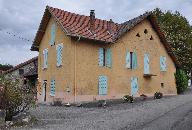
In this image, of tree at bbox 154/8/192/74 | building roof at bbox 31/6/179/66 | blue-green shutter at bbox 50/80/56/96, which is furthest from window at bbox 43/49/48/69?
tree at bbox 154/8/192/74

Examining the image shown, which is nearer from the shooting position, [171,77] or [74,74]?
[74,74]

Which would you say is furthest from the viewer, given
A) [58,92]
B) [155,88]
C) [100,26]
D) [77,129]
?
[155,88]

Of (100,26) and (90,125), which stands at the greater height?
(100,26)

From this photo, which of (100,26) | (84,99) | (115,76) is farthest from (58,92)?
(100,26)

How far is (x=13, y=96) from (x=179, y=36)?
31618 millimetres

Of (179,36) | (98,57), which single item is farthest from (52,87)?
(179,36)

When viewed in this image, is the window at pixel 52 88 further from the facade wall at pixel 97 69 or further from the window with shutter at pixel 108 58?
the window with shutter at pixel 108 58

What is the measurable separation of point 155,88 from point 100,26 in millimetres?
8147

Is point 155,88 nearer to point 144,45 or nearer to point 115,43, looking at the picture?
point 144,45

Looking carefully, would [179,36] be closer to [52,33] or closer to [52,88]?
[52,33]

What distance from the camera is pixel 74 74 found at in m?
26.2

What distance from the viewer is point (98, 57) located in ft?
90.9

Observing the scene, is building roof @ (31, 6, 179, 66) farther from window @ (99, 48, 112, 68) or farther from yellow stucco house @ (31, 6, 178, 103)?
window @ (99, 48, 112, 68)

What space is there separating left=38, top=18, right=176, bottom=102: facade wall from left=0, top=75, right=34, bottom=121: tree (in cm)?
1000
